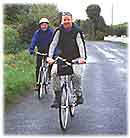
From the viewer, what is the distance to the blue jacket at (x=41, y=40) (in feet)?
15.1

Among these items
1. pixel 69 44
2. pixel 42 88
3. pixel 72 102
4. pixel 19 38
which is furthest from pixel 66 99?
pixel 19 38

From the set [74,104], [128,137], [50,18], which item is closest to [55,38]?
[50,18]

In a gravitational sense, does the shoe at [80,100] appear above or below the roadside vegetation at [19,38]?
below

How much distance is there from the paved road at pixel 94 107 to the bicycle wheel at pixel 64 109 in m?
→ 0.03

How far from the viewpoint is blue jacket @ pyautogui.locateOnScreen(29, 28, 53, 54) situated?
4594 mm

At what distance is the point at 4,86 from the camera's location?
459 centimetres

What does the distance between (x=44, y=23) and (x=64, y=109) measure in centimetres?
53

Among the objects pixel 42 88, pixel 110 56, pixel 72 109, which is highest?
pixel 110 56

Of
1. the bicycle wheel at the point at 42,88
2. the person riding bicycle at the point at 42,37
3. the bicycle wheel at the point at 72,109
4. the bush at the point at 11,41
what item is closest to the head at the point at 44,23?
the person riding bicycle at the point at 42,37

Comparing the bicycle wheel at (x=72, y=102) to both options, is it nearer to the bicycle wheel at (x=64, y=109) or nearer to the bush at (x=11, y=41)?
the bicycle wheel at (x=64, y=109)

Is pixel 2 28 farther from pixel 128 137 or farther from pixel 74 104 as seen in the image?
pixel 128 137

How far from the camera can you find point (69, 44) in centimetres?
456

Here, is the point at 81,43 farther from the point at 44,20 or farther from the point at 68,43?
the point at 44,20

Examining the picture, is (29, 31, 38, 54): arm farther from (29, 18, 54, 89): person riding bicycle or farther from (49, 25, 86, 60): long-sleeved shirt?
(49, 25, 86, 60): long-sleeved shirt
